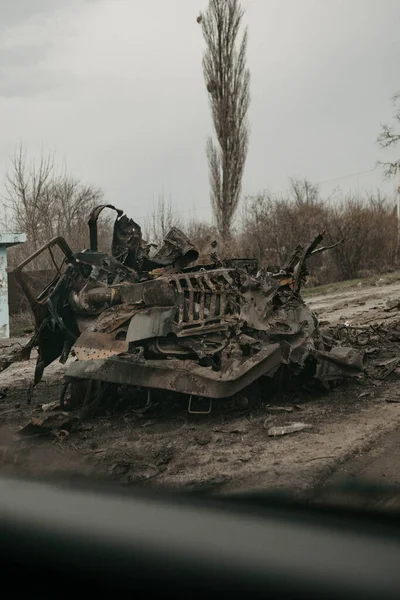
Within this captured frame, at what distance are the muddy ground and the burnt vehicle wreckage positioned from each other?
0.29 metres

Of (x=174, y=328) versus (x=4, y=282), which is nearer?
(x=174, y=328)

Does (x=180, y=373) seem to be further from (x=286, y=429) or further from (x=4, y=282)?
(x=4, y=282)

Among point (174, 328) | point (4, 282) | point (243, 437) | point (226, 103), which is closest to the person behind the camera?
point (243, 437)

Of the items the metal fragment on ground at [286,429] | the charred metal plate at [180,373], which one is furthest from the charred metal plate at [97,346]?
the metal fragment on ground at [286,429]

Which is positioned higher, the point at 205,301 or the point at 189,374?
the point at 205,301

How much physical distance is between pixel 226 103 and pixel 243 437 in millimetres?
26103

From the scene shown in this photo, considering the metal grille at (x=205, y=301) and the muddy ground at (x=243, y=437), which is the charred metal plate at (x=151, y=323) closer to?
the metal grille at (x=205, y=301)

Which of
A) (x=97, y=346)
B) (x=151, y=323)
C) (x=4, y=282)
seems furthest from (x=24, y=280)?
(x=4, y=282)

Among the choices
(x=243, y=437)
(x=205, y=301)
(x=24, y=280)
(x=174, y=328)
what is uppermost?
(x=24, y=280)

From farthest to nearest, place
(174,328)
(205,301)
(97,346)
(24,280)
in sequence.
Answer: (24,280) → (205,301) → (97,346) → (174,328)

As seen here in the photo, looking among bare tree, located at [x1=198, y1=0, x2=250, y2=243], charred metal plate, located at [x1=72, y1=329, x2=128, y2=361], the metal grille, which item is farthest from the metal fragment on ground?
bare tree, located at [x1=198, y1=0, x2=250, y2=243]

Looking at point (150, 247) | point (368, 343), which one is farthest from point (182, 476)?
point (368, 343)

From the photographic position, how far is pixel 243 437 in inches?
220

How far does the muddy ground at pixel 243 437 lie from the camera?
14.8 ft
